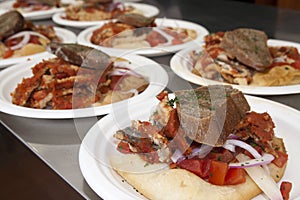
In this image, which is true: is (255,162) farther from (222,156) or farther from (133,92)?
(133,92)

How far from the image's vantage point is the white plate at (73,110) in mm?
1781

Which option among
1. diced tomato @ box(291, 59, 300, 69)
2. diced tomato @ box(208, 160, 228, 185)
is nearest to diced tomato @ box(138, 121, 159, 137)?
diced tomato @ box(208, 160, 228, 185)

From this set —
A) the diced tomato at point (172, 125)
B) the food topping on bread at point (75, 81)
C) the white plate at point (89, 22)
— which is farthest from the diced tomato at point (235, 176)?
the white plate at point (89, 22)

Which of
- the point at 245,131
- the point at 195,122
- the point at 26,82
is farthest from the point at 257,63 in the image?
the point at 26,82

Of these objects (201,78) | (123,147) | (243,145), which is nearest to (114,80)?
(201,78)

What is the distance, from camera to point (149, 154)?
1427 millimetres

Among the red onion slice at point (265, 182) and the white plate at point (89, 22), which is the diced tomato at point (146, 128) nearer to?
the red onion slice at point (265, 182)

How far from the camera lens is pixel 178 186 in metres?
1.29

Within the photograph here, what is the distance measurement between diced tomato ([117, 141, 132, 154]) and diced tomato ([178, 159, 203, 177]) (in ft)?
0.67

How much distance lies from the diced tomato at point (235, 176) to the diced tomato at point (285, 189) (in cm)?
12

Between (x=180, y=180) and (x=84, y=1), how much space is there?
103 inches

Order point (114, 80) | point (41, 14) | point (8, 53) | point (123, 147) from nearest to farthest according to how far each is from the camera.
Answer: point (123, 147), point (114, 80), point (8, 53), point (41, 14)

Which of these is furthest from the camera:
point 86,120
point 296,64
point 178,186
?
point 296,64

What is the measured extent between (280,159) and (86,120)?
750 mm
